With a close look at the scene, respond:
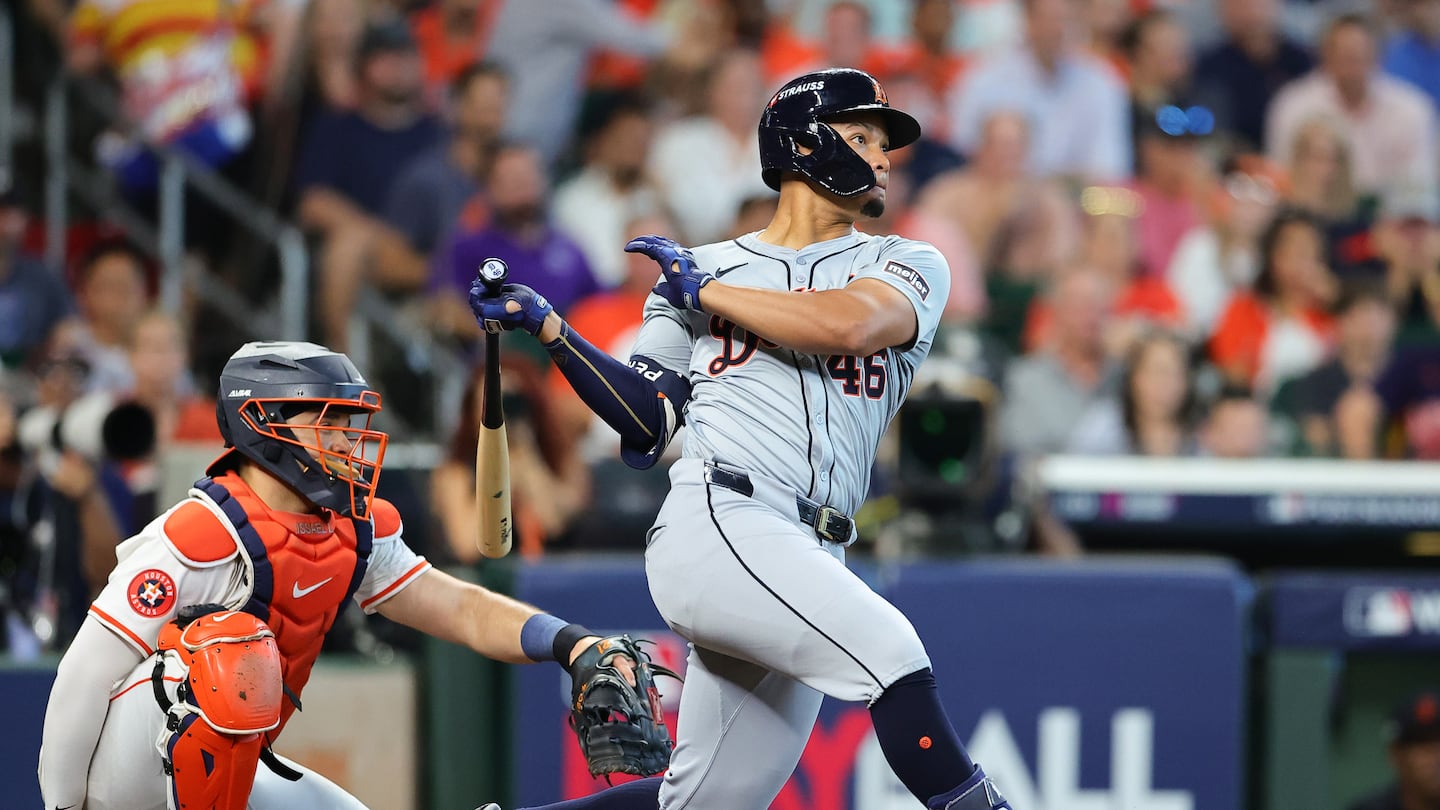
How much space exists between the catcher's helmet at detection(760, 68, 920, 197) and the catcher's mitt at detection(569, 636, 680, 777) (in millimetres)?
1040

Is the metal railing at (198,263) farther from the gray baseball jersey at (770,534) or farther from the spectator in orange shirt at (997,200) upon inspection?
the gray baseball jersey at (770,534)

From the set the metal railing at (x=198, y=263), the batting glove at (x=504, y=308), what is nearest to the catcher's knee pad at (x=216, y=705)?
the batting glove at (x=504, y=308)

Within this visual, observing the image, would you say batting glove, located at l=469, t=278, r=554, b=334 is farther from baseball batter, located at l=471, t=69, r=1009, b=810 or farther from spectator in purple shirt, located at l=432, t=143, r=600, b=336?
spectator in purple shirt, located at l=432, t=143, r=600, b=336

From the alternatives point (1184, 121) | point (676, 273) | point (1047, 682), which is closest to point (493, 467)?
point (676, 273)

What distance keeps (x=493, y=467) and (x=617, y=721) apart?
581 mm

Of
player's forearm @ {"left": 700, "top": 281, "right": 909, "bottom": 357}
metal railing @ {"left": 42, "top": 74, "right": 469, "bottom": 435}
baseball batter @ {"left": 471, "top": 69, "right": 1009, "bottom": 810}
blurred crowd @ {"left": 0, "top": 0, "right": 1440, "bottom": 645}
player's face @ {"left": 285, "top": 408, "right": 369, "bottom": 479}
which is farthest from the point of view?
metal railing @ {"left": 42, "top": 74, "right": 469, "bottom": 435}

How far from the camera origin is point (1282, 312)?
8211 mm

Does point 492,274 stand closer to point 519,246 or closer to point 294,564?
point 294,564

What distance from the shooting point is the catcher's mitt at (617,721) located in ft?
11.0

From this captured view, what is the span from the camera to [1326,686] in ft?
19.6

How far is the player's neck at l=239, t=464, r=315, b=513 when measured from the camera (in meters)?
3.50

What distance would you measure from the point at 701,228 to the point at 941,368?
2588 millimetres

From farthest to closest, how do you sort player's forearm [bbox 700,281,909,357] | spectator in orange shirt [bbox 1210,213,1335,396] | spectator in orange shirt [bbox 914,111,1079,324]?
spectator in orange shirt [bbox 914,111,1079,324] < spectator in orange shirt [bbox 1210,213,1335,396] < player's forearm [bbox 700,281,909,357]

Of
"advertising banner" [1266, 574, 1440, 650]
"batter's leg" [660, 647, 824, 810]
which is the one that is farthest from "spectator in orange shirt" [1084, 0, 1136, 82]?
"batter's leg" [660, 647, 824, 810]
